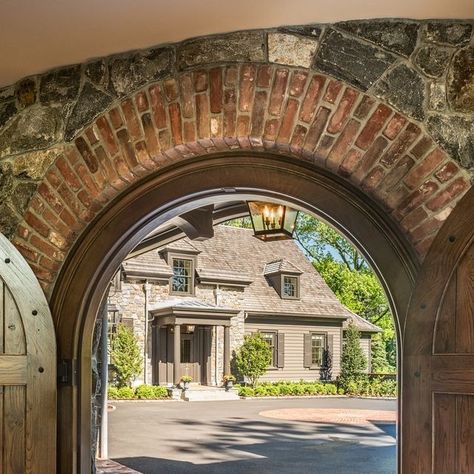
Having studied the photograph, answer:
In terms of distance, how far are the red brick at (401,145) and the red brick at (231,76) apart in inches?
27.0

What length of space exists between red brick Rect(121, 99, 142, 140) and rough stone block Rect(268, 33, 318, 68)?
0.63 m

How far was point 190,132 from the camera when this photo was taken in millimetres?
2826

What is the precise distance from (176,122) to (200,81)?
20 centimetres

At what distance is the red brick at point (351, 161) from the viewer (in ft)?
8.53

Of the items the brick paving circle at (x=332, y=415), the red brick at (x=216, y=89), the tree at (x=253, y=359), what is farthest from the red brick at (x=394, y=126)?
the tree at (x=253, y=359)

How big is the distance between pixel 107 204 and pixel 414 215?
1.35m

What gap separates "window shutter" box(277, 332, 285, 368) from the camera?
66.4ft

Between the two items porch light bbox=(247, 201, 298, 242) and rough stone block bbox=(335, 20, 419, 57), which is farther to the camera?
porch light bbox=(247, 201, 298, 242)

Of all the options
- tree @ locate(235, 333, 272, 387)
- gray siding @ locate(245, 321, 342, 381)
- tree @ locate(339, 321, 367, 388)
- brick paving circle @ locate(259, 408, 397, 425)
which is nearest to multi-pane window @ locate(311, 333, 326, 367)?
gray siding @ locate(245, 321, 342, 381)

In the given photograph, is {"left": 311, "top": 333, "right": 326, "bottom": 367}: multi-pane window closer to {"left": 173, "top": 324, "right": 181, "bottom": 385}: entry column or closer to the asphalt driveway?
{"left": 173, "top": 324, "right": 181, "bottom": 385}: entry column

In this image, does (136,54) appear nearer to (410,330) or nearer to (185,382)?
(410,330)

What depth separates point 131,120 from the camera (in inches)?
114

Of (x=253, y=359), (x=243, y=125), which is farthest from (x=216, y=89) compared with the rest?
(x=253, y=359)

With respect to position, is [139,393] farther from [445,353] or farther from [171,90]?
[445,353]
